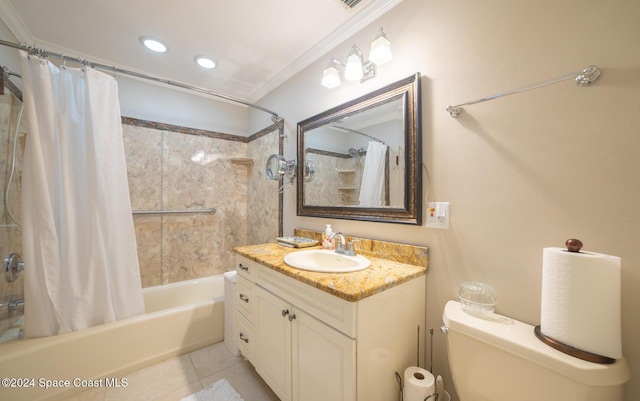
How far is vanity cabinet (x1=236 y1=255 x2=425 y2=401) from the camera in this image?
85 centimetres

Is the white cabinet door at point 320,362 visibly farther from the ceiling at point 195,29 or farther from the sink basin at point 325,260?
the ceiling at point 195,29

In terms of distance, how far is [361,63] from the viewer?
1.37m

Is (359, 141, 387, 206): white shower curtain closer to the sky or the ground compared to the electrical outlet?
closer to the sky


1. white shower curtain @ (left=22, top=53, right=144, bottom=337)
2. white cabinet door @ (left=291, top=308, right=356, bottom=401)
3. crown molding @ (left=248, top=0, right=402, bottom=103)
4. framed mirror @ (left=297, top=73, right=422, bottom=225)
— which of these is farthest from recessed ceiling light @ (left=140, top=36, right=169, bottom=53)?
white cabinet door @ (left=291, top=308, right=356, bottom=401)

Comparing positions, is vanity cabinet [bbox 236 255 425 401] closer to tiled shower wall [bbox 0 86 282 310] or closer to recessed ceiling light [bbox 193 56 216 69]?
tiled shower wall [bbox 0 86 282 310]

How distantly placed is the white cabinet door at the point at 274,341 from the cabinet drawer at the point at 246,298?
6 centimetres

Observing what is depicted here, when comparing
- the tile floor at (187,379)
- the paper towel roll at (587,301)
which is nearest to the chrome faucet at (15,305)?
the tile floor at (187,379)

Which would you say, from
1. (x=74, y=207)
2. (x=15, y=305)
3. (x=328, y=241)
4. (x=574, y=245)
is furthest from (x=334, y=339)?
(x=15, y=305)

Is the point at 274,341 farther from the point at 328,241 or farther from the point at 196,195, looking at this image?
the point at 196,195

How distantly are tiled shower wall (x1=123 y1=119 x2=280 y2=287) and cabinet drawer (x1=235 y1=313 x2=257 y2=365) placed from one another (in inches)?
34.7

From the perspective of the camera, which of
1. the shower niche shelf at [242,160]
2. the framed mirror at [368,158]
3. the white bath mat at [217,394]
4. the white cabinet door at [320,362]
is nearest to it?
the white cabinet door at [320,362]

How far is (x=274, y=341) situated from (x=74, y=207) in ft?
4.81

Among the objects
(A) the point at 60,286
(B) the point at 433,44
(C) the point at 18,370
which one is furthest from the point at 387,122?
(C) the point at 18,370

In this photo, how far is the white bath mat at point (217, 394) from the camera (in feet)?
4.35
